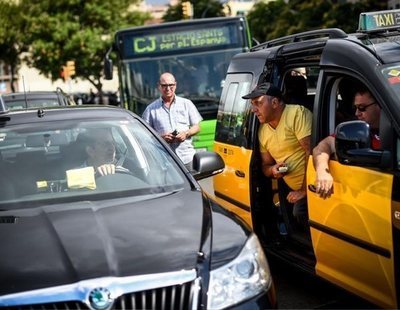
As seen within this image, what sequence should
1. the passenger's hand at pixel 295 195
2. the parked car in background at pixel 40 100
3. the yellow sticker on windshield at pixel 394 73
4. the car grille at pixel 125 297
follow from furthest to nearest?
the parked car in background at pixel 40 100 < the passenger's hand at pixel 295 195 < the yellow sticker on windshield at pixel 394 73 < the car grille at pixel 125 297

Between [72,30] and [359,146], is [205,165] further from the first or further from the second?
[72,30]

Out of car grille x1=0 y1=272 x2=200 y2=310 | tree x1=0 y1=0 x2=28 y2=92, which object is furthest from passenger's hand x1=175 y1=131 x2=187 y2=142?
tree x1=0 y1=0 x2=28 y2=92

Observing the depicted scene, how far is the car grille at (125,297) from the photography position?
298 cm

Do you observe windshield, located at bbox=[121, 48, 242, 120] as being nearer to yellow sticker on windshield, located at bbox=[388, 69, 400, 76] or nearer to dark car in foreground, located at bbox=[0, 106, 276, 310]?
dark car in foreground, located at bbox=[0, 106, 276, 310]

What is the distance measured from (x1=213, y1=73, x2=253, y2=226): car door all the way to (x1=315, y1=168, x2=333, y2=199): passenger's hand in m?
1.45

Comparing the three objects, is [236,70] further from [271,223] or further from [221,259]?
[221,259]

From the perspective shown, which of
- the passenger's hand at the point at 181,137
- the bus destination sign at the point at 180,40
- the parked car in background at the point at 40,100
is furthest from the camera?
the bus destination sign at the point at 180,40

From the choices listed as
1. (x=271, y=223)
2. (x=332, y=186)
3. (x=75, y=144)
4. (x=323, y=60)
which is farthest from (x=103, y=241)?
(x=271, y=223)

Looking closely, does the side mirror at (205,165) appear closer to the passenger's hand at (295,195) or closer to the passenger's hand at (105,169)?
the passenger's hand at (105,169)

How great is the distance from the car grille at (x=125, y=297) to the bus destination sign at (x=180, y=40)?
10834 millimetres

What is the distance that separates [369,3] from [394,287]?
34.6 metres

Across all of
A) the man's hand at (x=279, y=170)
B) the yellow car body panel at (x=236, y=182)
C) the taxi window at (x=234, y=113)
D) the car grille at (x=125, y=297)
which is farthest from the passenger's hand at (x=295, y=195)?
the car grille at (x=125, y=297)

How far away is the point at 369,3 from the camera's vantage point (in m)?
36.7

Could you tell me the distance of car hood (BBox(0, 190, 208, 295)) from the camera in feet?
10.3
